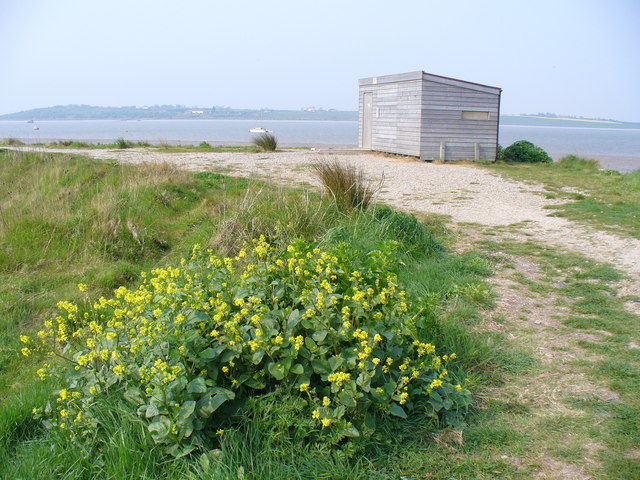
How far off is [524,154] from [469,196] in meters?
8.93

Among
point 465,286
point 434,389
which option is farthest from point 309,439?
point 465,286

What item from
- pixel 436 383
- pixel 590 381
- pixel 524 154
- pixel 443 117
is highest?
pixel 443 117

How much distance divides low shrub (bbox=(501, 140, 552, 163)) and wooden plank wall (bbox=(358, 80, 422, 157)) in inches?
131

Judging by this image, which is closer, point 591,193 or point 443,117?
point 591,193

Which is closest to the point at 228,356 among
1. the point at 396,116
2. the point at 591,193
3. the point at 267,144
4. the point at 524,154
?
the point at 591,193

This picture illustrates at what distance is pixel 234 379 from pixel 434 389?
1.00 meters

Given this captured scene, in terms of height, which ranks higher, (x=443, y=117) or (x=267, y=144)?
(x=443, y=117)

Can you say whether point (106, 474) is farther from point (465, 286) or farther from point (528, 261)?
point (528, 261)

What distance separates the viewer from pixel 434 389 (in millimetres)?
2793

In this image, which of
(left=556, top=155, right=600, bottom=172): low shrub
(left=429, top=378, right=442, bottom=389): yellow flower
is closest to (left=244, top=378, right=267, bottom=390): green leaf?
(left=429, top=378, right=442, bottom=389): yellow flower

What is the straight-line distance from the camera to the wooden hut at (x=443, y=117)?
53.7 ft

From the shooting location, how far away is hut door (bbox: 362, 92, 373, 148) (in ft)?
64.2

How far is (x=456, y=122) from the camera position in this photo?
16.7 metres

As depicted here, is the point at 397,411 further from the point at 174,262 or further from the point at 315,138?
the point at 315,138
